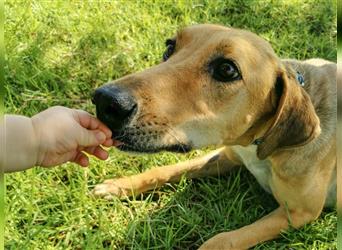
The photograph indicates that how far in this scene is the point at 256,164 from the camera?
4742mm

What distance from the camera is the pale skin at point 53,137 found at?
2896 millimetres

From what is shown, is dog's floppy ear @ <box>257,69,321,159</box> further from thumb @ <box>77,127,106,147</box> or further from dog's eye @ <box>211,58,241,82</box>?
thumb @ <box>77,127,106,147</box>

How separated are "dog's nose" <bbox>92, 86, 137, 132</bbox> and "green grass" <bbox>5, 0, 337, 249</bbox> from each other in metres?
1.41

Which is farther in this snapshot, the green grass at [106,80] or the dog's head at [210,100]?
the green grass at [106,80]

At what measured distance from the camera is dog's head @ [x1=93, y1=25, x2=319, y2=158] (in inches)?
134

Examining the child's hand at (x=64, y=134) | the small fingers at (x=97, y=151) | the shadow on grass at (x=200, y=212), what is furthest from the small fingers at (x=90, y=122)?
the shadow on grass at (x=200, y=212)

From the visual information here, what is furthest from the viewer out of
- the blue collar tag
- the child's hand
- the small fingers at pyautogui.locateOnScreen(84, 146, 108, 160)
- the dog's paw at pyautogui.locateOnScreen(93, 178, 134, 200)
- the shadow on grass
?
the dog's paw at pyautogui.locateOnScreen(93, 178, 134, 200)

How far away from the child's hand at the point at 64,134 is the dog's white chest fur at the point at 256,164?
163cm

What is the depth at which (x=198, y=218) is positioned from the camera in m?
4.76

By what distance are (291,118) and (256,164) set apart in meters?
0.87

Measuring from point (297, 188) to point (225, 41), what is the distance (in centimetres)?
141

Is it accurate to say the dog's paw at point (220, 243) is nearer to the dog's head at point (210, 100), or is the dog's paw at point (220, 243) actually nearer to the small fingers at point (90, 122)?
the dog's head at point (210, 100)

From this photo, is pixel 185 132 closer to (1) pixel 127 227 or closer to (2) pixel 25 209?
(1) pixel 127 227

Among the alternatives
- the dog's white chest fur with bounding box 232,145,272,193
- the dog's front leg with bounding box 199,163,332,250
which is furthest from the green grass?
the dog's white chest fur with bounding box 232,145,272,193
